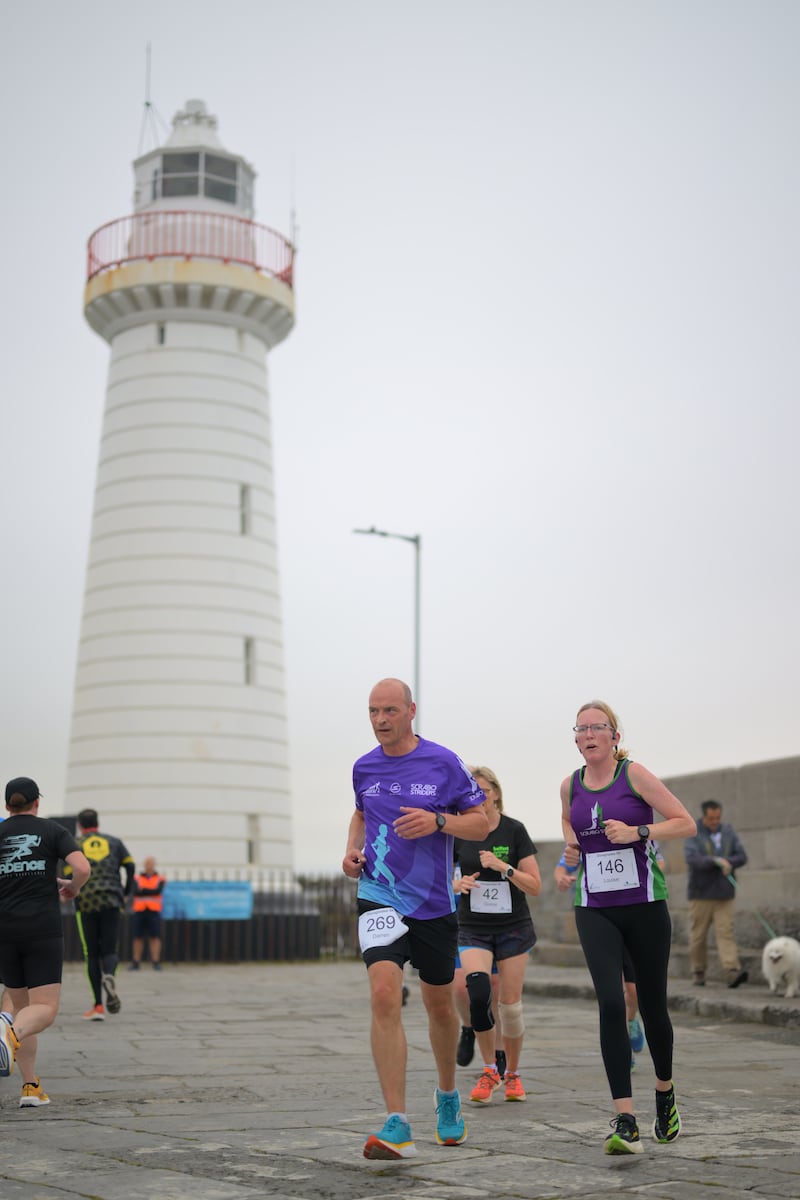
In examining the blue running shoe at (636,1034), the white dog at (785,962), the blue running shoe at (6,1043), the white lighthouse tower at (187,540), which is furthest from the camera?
the white lighthouse tower at (187,540)

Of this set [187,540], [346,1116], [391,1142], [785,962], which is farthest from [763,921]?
[187,540]

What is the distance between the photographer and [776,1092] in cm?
828


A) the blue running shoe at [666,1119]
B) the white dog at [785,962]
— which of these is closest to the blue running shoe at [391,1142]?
the blue running shoe at [666,1119]

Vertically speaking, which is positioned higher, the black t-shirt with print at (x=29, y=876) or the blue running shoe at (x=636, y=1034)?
the black t-shirt with print at (x=29, y=876)

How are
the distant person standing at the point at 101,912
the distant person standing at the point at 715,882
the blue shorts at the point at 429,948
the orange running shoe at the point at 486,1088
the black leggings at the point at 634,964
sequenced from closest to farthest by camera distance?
the black leggings at the point at 634,964 → the blue shorts at the point at 429,948 → the orange running shoe at the point at 486,1088 → the distant person standing at the point at 101,912 → the distant person standing at the point at 715,882

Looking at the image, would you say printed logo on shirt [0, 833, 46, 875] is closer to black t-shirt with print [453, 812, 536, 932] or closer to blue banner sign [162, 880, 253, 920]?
black t-shirt with print [453, 812, 536, 932]

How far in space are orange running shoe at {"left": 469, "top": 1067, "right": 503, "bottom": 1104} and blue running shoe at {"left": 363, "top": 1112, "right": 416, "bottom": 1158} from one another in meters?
1.98

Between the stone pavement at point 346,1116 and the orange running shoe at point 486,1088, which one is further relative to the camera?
the orange running shoe at point 486,1088

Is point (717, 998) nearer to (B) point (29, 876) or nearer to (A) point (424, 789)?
(B) point (29, 876)

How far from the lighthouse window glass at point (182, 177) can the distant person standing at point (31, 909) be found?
974 inches

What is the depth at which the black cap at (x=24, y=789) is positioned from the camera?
8.41 metres

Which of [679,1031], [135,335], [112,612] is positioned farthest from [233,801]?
[679,1031]

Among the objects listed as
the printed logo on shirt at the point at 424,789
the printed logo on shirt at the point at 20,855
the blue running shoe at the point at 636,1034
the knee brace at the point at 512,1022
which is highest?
the printed logo on shirt at the point at 424,789

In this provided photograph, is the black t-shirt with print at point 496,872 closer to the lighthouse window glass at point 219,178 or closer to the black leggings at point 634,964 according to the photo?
the black leggings at point 634,964
